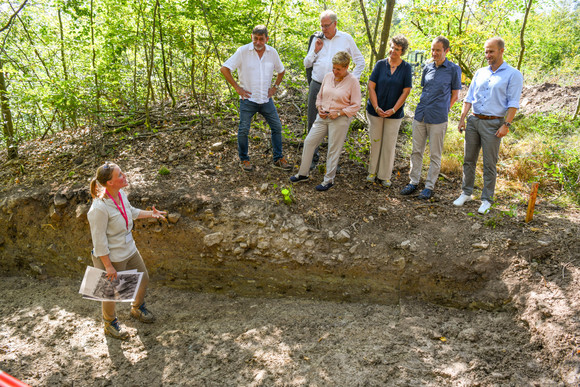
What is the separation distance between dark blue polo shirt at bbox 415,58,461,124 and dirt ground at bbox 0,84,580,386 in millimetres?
1100

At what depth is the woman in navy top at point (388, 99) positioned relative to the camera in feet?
14.5

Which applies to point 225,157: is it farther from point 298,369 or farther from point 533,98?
A: point 533,98

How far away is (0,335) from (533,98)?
1066cm

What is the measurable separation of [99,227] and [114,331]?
1.29 m

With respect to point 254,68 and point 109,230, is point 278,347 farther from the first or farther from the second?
point 254,68

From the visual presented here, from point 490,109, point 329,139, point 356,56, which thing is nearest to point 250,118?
point 329,139

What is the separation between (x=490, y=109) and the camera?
13.6ft

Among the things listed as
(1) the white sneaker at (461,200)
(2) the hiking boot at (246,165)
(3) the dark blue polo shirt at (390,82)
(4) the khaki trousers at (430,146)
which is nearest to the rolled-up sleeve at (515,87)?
(4) the khaki trousers at (430,146)

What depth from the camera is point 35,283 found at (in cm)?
518

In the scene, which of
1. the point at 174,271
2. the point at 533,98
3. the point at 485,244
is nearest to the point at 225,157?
the point at 174,271

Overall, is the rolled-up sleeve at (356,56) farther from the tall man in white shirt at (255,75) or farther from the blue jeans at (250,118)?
the blue jeans at (250,118)

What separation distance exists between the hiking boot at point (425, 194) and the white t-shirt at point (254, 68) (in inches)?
97.2

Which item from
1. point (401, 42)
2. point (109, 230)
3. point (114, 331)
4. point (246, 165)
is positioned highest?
point (401, 42)

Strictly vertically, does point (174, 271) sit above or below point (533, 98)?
below
